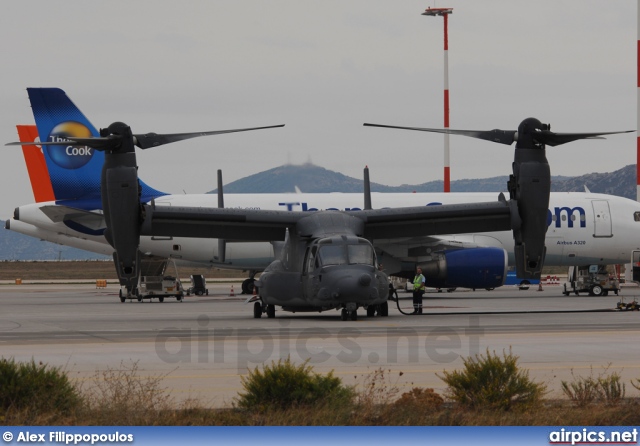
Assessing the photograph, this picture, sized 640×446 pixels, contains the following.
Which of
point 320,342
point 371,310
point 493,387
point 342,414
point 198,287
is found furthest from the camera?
point 198,287

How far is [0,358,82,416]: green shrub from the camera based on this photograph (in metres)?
13.6

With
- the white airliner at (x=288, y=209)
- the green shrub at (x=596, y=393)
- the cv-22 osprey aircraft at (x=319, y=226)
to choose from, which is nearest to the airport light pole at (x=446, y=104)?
the white airliner at (x=288, y=209)

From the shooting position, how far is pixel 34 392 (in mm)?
13922

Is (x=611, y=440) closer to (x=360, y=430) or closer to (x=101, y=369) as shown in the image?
(x=360, y=430)

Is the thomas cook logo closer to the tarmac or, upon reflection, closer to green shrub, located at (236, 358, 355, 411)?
the tarmac

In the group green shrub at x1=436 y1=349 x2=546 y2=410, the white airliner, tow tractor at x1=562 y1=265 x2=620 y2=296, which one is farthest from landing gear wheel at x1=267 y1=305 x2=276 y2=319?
Result: tow tractor at x1=562 y1=265 x2=620 y2=296

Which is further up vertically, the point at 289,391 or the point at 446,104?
the point at 446,104

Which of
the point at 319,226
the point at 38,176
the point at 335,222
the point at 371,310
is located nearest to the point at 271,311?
the point at 371,310

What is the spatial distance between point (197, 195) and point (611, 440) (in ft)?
137

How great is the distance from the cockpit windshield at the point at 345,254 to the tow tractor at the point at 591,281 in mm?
21990

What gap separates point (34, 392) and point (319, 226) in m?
19.0

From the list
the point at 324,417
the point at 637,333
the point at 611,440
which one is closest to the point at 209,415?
the point at 324,417

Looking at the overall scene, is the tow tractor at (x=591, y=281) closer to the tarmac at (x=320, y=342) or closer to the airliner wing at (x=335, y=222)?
the tarmac at (x=320, y=342)

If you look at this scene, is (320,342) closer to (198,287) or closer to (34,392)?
(34,392)
